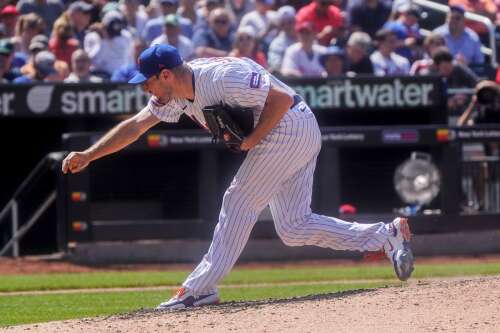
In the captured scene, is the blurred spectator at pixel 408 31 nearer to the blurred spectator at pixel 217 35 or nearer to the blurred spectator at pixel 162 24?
the blurred spectator at pixel 217 35

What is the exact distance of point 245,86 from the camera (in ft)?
21.1

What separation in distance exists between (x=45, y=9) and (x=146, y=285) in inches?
226

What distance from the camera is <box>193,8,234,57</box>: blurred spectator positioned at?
14336 millimetres

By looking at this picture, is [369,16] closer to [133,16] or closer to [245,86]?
[133,16]

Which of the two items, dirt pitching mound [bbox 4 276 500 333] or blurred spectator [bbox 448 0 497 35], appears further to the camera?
blurred spectator [bbox 448 0 497 35]

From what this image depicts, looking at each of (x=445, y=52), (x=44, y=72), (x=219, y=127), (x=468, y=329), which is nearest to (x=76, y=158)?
(x=219, y=127)

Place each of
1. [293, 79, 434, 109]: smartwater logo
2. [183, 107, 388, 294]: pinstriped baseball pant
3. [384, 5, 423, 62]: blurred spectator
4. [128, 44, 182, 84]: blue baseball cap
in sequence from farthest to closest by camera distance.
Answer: [384, 5, 423, 62]: blurred spectator < [293, 79, 434, 109]: smartwater logo < [183, 107, 388, 294]: pinstriped baseball pant < [128, 44, 182, 84]: blue baseball cap

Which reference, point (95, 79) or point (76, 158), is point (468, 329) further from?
point (95, 79)

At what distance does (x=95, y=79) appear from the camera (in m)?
13.4

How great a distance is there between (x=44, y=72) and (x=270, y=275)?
152 inches

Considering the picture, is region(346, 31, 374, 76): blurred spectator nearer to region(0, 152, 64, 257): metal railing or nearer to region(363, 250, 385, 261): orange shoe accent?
region(0, 152, 64, 257): metal railing

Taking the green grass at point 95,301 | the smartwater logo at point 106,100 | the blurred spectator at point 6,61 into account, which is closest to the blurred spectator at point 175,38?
the smartwater logo at point 106,100

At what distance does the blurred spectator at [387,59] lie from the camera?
1437 centimetres

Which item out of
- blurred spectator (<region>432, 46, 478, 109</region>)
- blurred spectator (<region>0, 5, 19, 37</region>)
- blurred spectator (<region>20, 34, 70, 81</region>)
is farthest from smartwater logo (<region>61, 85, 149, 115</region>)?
blurred spectator (<region>432, 46, 478, 109</region>)
